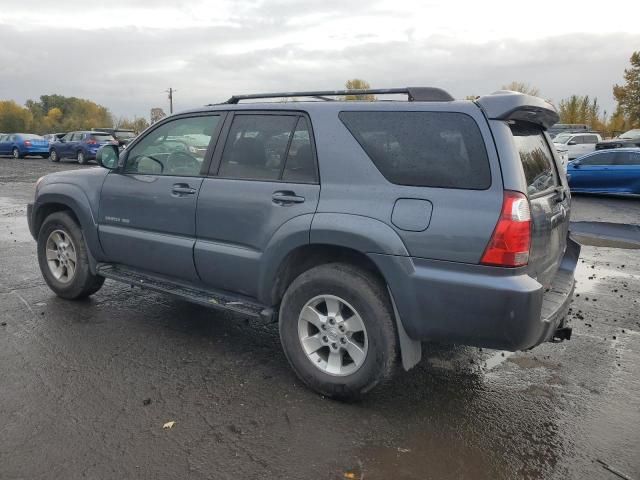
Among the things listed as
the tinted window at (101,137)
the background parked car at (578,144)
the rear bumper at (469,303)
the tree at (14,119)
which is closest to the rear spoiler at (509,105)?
the rear bumper at (469,303)

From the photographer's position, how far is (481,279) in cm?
303

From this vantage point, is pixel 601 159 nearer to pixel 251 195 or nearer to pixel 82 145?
pixel 251 195

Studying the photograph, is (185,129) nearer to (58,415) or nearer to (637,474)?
(58,415)

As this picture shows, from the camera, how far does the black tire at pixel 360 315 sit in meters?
3.32

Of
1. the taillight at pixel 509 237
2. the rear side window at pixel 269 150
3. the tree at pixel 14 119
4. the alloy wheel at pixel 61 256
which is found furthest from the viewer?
the tree at pixel 14 119

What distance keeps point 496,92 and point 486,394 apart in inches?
78.3

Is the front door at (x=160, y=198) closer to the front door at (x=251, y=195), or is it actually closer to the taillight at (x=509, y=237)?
the front door at (x=251, y=195)

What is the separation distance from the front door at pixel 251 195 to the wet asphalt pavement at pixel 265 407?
777 millimetres

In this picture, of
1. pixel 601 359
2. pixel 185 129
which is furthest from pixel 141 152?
pixel 601 359

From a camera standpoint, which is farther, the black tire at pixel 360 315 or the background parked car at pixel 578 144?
the background parked car at pixel 578 144

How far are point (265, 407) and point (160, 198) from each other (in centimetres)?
194

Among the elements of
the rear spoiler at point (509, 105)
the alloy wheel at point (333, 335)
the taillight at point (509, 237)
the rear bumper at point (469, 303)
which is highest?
the rear spoiler at point (509, 105)

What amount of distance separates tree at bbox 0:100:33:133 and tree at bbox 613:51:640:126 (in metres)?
82.8

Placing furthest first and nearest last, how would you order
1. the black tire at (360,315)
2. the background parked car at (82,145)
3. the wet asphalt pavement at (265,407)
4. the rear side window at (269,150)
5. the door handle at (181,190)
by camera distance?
the background parked car at (82,145) < the door handle at (181,190) < the rear side window at (269,150) < the black tire at (360,315) < the wet asphalt pavement at (265,407)
